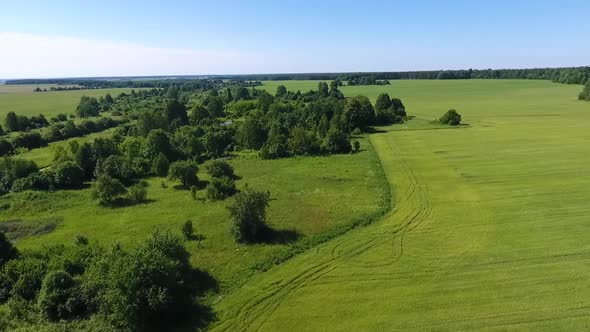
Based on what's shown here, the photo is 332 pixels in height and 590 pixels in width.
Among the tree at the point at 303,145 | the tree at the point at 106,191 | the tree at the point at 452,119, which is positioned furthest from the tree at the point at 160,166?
the tree at the point at 452,119

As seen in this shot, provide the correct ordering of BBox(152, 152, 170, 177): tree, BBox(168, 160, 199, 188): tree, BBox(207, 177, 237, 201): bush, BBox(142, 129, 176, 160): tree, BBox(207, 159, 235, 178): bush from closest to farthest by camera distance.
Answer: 1. BBox(207, 177, 237, 201): bush
2. BBox(168, 160, 199, 188): tree
3. BBox(207, 159, 235, 178): bush
4. BBox(152, 152, 170, 177): tree
5. BBox(142, 129, 176, 160): tree

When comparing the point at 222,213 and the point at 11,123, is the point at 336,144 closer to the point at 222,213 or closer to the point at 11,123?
the point at 222,213

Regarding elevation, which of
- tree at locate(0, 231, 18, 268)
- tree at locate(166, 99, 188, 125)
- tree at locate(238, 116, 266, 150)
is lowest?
tree at locate(0, 231, 18, 268)

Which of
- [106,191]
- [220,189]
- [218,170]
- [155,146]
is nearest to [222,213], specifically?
[220,189]

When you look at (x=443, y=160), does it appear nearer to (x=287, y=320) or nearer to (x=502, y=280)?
(x=502, y=280)

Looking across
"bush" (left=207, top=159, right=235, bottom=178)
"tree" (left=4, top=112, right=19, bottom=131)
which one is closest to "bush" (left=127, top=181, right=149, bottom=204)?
"bush" (left=207, top=159, right=235, bottom=178)

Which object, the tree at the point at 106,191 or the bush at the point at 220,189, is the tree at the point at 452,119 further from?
the tree at the point at 106,191

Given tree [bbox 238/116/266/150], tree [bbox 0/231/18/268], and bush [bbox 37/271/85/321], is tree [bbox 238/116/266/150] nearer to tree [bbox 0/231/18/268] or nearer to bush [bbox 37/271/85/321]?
tree [bbox 0/231/18/268]
